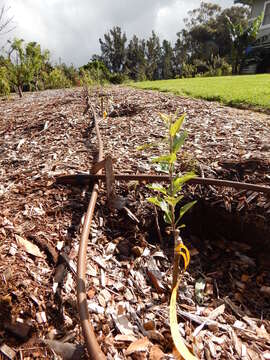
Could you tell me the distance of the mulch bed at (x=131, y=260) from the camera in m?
1.00

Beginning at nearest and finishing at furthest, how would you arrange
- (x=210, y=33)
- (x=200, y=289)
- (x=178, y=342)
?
(x=178, y=342)
(x=200, y=289)
(x=210, y=33)

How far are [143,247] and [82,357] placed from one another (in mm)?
735

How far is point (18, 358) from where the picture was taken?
0.86 m

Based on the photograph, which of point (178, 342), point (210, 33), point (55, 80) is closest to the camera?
point (178, 342)

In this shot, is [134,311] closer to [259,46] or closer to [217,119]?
[217,119]

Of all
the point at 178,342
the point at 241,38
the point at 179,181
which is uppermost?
the point at 241,38

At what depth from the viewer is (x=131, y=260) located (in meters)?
A: 1.43

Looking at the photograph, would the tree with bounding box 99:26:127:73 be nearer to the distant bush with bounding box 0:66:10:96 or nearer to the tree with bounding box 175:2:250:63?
the tree with bounding box 175:2:250:63

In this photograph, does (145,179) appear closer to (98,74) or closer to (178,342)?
(178,342)

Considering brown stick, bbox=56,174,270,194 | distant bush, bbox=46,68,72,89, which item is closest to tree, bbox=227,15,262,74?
distant bush, bbox=46,68,72,89

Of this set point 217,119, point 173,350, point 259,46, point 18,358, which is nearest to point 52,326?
point 18,358

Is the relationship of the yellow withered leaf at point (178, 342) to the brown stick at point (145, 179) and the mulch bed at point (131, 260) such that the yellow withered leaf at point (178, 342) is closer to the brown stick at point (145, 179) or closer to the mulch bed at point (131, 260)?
the mulch bed at point (131, 260)

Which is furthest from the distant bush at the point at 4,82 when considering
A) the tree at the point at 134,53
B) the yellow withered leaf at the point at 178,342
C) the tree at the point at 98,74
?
the tree at the point at 134,53

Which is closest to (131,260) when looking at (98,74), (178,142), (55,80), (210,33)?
(178,142)
